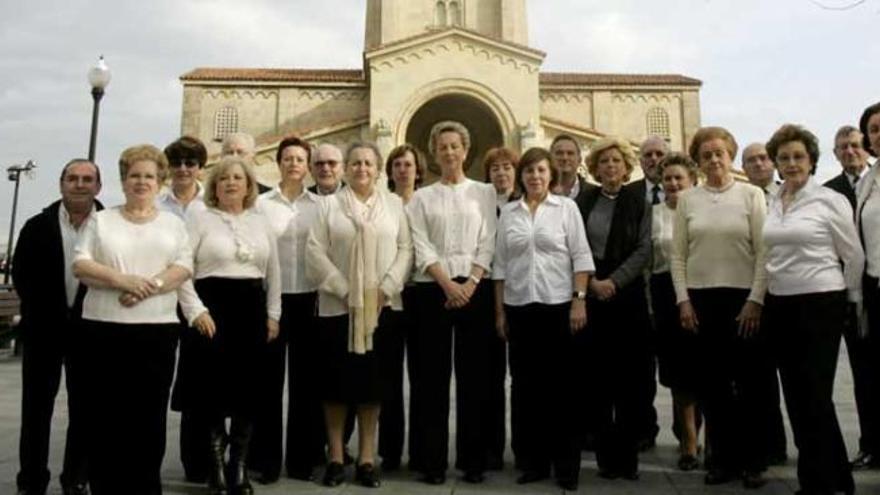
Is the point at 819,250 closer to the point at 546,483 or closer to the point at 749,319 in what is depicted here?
the point at 749,319

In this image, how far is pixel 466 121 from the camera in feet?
104

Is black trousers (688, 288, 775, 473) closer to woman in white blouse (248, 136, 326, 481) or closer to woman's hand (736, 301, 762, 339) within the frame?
woman's hand (736, 301, 762, 339)

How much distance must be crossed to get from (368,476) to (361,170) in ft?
7.13

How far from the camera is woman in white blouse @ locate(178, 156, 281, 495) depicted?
4.49 meters

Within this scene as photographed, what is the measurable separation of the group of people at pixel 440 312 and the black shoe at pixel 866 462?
0.02m

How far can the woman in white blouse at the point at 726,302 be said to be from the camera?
475 cm

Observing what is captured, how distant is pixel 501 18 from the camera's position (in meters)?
36.2

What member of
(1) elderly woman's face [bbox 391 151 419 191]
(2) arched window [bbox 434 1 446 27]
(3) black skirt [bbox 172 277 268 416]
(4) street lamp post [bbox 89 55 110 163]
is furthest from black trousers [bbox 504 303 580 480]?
(2) arched window [bbox 434 1 446 27]

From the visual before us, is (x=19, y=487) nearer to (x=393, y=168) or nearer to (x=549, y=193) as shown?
(x=393, y=168)

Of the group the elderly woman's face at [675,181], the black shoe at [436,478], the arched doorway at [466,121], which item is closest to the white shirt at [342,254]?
the black shoe at [436,478]

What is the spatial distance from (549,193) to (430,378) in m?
1.68

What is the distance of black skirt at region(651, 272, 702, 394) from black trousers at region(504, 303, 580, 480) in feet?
2.91

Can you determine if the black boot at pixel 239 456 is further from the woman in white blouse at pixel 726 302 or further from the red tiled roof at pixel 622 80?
the red tiled roof at pixel 622 80

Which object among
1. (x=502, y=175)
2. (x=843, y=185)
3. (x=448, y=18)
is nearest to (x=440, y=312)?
(x=502, y=175)
